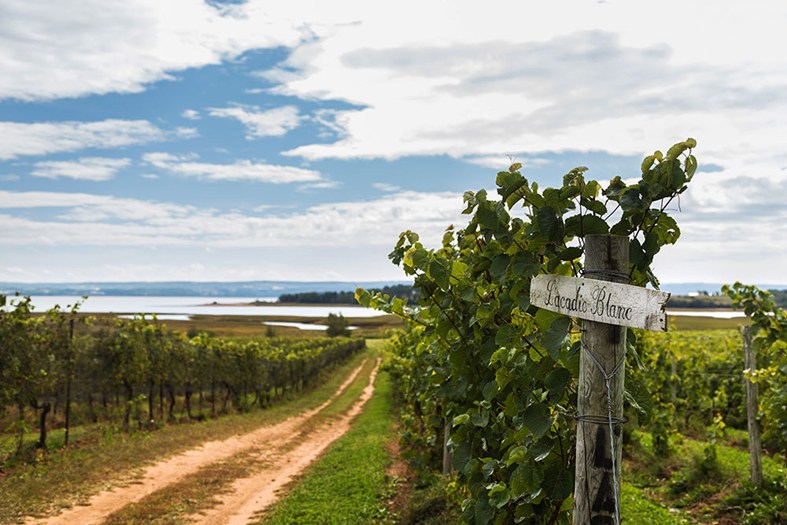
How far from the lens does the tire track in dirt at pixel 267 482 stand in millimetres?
10688

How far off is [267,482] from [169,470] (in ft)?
8.40

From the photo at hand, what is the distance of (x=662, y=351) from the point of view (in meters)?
14.8

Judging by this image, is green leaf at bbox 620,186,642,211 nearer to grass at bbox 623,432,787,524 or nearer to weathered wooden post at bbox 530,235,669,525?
weathered wooden post at bbox 530,235,669,525

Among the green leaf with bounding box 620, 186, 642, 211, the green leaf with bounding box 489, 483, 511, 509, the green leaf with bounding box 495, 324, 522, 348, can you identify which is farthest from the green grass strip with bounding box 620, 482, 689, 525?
the green leaf with bounding box 620, 186, 642, 211

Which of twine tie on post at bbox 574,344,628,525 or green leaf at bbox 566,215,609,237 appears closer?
twine tie on post at bbox 574,344,628,525

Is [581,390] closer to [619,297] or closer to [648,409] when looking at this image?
[619,297]

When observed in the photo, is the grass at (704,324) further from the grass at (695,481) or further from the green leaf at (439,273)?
the green leaf at (439,273)

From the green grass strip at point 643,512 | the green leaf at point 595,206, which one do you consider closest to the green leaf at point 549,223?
the green leaf at point 595,206

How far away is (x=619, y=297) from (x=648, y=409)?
1023mm

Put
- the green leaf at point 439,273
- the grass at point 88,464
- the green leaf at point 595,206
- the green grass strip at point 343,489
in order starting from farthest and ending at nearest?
1. the grass at point 88,464
2. the green grass strip at point 343,489
3. the green leaf at point 439,273
4. the green leaf at point 595,206

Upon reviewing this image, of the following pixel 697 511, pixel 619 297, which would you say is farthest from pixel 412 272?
pixel 697 511

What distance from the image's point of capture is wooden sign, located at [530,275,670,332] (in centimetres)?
227

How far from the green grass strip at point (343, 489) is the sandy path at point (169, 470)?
2.85m

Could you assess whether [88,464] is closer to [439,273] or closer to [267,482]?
[267,482]
